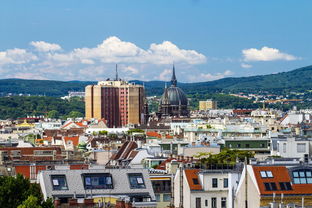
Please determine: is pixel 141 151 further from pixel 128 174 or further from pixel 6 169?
pixel 128 174

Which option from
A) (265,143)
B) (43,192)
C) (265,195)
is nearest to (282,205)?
(265,195)

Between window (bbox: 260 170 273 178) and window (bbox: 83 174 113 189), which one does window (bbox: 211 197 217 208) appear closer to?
window (bbox: 83 174 113 189)

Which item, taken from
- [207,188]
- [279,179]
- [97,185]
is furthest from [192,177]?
[279,179]

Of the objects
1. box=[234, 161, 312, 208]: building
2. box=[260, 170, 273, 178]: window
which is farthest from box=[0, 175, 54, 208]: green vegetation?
box=[260, 170, 273, 178]: window

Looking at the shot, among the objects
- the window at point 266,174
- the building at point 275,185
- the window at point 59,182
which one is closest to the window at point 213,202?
the building at point 275,185

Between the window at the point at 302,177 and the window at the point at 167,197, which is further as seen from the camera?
the window at the point at 167,197

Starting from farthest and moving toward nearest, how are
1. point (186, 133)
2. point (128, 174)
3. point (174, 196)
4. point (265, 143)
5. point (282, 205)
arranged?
point (186, 133), point (265, 143), point (174, 196), point (128, 174), point (282, 205)

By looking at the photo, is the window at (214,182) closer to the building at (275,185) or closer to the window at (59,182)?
the building at (275,185)
